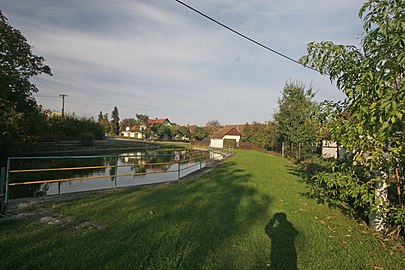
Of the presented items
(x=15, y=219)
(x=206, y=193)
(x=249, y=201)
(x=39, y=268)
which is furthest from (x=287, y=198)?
(x=15, y=219)

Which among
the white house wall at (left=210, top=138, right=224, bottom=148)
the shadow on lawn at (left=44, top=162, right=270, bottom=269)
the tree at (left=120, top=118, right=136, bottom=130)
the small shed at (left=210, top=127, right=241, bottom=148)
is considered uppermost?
the tree at (left=120, top=118, right=136, bottom=130)

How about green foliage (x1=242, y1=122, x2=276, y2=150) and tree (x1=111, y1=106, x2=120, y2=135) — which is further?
tree (x1=111, y1=106, x2=120, y2=135)

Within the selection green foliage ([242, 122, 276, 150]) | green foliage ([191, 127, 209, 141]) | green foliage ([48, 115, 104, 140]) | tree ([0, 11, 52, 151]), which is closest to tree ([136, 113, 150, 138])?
green foliage ([191, 127, 209, 141])

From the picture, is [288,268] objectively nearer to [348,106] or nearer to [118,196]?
[348,106]

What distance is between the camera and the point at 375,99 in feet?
11.5

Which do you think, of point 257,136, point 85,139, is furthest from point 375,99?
point 257,136

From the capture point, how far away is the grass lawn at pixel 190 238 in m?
3.00

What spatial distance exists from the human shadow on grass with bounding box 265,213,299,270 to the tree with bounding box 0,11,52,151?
17.1 meters

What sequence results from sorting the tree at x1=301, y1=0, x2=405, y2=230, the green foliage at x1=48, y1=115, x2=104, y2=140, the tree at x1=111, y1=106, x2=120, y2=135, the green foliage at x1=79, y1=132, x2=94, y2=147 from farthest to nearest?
the tree at x1=111, y1=106, x2=120, y2=135, the green foliage at x1=79, y1=132, x2=94, y2=147, the green foliage at x1=48, y1=115, x2=104, y2=140, the tree at x1=301, y1=0, x2=405, y2=230

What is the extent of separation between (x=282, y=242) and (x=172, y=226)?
1.99 m

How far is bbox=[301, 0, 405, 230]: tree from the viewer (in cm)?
297

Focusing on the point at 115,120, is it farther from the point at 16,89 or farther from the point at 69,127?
the point at 16,89

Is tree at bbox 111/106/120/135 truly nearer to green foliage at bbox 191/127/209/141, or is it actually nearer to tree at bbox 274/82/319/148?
green foliage at bbox 191/127/209/141

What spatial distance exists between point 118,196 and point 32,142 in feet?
50.7
